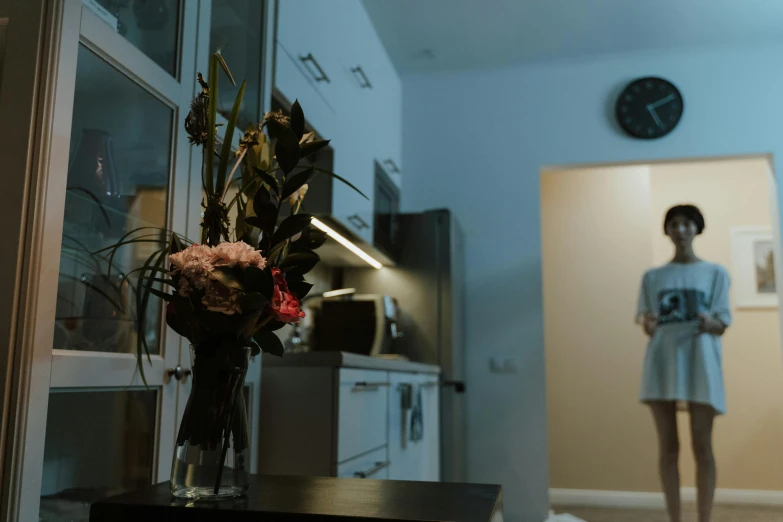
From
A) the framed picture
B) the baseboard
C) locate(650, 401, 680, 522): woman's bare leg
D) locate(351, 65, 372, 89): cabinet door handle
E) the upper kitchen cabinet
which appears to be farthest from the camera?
the framed picture

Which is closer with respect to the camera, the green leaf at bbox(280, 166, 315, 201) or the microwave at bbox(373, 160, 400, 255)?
the green leaf at bbox(280, 166, 315, 201)

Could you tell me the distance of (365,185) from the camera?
322cm

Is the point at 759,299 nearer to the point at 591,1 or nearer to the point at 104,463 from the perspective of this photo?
the point at 591,1

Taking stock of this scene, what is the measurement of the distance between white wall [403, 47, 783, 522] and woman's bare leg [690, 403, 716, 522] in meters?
0.76

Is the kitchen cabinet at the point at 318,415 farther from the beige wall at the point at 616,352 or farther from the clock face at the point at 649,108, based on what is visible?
the beige wall at the point at 616,352

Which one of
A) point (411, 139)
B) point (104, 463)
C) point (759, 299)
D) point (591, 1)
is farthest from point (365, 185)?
point (759, 299)

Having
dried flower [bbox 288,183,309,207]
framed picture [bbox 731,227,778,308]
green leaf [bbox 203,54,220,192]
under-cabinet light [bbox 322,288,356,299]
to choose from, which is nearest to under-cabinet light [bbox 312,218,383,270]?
under-cabinet light [bbox 322,288,356,299]

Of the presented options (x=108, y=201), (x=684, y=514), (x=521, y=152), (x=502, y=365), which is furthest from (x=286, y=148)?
(x=684, y=514)

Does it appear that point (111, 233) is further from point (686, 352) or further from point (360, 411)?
point (686, 352)

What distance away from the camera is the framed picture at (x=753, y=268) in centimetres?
469

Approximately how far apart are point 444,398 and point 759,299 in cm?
254

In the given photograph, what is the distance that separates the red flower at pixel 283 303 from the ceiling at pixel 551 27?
2.64 meters

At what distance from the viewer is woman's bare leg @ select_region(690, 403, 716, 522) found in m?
3.22

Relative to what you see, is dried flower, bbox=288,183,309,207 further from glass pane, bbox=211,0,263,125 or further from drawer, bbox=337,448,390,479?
drawer, bbox=337,448,390,479
